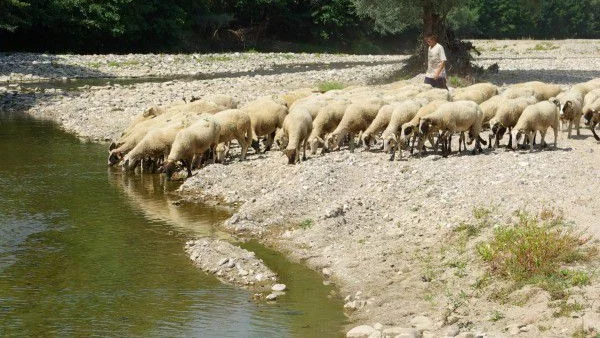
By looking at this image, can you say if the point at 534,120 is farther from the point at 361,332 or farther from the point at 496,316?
the point at 361,332

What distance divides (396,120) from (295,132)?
6.67 ft

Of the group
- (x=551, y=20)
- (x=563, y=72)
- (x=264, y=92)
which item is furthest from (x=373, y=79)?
(x=551, y=20)

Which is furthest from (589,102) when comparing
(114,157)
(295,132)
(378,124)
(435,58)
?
(114,157)

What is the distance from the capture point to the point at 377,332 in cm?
950

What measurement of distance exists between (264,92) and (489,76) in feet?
29.7

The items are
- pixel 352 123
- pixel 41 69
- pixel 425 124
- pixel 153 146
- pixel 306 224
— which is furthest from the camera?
pixel 41 69

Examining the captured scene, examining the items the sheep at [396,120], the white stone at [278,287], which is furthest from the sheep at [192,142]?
the white stone at [278,287]

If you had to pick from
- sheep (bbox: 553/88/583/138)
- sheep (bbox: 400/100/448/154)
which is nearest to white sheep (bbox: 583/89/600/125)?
sheep (bbox: 553/88/583/138)

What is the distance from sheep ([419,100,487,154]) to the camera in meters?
16.8

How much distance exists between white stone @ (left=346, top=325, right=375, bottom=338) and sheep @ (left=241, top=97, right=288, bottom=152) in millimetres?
10521

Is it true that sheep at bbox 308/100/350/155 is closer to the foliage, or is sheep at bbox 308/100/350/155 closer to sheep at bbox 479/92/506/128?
sheep at bbox 479/92/506/128

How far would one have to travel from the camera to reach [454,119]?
16891mm

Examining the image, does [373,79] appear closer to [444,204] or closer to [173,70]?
[173,70]

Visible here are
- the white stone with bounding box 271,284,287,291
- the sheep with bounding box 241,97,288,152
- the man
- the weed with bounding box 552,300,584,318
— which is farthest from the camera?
the man
